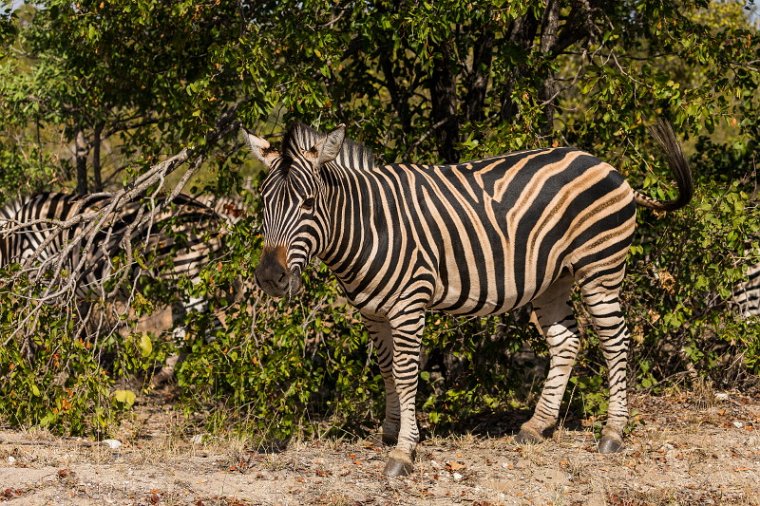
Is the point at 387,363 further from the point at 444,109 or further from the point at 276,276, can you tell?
the point at 444,109

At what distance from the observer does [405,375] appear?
6520 mm

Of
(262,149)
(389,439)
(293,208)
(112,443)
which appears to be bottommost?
(112,443)

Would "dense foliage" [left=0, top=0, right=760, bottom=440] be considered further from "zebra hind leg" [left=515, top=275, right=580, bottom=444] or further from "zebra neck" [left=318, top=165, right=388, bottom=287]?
"zebra neck" [left=318, top=165, right=388, bottom=287]

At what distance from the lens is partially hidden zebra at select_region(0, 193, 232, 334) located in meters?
7.58

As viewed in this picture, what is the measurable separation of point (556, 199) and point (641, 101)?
1.38 metres

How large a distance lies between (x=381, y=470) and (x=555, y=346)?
1.81 meters

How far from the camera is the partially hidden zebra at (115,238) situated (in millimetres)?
A: 7578

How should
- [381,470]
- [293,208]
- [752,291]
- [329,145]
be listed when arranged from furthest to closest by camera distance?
[752,291]
[381,470]
[329,145]
[293,208]

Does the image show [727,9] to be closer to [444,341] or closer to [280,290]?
[444,341]

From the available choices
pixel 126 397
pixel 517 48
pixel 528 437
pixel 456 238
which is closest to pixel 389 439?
pixel 528 437

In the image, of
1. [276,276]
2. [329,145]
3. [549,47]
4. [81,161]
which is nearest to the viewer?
[276,276]

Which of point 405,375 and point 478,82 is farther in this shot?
point 478,82

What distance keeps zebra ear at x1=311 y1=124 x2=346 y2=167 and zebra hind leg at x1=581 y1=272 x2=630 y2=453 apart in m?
2.28

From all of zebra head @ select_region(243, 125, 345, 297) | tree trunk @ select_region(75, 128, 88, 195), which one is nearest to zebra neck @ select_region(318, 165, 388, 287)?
zebra head @ select_region(243, 125, 345, 297)
